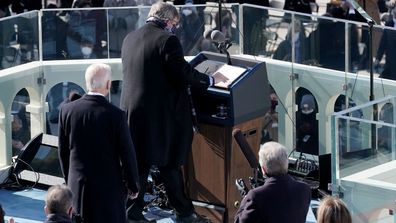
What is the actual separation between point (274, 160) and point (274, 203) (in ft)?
0.85

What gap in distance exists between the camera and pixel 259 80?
31.2ft

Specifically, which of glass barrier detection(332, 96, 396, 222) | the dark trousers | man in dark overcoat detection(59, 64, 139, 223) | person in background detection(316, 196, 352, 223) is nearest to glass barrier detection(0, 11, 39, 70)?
the dark trousers

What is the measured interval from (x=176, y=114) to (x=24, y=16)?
10.5ft

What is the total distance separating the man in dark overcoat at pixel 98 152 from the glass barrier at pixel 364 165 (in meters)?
1.66

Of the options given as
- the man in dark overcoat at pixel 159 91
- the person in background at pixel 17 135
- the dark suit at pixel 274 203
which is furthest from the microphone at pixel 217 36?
the person in background at pixel 17 135

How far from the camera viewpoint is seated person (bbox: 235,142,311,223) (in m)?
7.01

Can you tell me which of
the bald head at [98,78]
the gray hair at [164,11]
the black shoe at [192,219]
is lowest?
the black shoe at [192,219]

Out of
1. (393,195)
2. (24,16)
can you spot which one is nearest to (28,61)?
(24,16)

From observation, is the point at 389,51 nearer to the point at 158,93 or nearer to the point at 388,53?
the point at 388,53

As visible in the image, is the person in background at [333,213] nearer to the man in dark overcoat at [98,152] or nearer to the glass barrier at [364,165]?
the man in dark overcoat at [98,152]

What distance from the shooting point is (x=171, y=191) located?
9258 millimetres

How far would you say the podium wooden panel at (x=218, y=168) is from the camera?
30.6 ft

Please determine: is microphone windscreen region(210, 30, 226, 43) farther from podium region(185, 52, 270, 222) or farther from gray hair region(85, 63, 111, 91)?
gray hair region(85, 63, 111, 91)

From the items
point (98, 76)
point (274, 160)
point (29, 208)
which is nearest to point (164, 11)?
point (98, 76)
